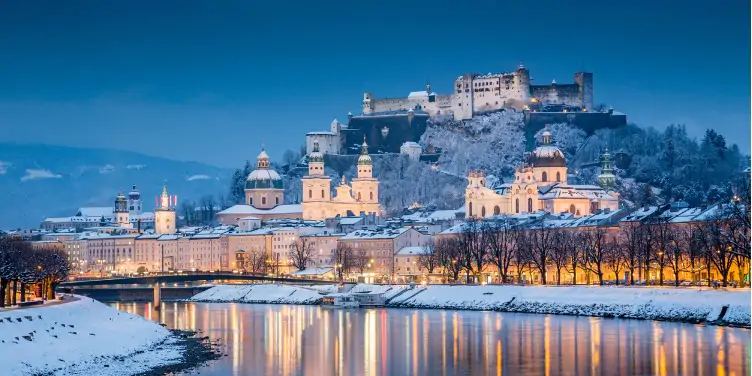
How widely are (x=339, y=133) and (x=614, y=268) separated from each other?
84.0m

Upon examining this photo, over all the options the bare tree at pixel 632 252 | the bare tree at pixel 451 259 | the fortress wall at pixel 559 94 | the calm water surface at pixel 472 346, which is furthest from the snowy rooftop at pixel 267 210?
the calm water surface at pixel 472 346

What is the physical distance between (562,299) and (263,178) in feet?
290

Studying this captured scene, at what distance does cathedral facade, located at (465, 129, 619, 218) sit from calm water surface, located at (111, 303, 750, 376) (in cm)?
6133

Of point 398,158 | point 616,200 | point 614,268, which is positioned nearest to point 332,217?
point 398,158

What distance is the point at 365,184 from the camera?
143125 mm

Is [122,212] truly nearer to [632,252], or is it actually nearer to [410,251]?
[410,251]

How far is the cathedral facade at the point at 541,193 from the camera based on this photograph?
123 metres

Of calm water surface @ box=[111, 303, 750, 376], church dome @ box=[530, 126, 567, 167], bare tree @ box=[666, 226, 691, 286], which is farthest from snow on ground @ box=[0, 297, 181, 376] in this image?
church dome @ box=[530, 126, 567, 167]

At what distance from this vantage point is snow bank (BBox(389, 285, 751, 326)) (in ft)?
167

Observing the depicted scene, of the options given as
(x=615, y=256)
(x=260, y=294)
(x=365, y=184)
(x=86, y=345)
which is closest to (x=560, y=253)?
(x=615, y=256)

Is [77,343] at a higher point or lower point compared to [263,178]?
lower

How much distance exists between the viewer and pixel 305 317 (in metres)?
64.8

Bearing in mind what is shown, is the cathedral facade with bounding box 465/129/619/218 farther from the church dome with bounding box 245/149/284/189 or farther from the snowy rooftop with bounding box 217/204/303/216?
the church dome with bounding box 245/149/284/189

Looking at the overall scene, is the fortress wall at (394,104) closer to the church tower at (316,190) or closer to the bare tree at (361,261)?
the church tower at (316,190)
